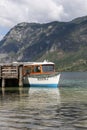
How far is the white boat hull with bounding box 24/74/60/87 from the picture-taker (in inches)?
2653

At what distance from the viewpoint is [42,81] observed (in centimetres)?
6800

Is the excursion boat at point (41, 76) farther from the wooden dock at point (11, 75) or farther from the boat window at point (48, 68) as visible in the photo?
the wooden dock at point (11, 75)

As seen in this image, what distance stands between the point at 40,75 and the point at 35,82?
72.7 inches

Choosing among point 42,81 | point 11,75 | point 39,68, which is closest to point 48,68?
point 39,68

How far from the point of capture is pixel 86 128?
20375 mm

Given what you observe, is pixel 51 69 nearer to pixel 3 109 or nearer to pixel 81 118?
pixel 3 109

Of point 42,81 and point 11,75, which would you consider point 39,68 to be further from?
point 11,75

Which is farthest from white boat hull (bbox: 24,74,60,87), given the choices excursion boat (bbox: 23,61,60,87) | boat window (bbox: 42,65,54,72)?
boat window (bbox: 42,65,54,72)

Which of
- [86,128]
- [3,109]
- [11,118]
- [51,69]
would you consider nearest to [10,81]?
[51,69]

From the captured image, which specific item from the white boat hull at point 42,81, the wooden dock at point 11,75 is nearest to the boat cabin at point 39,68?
the white boat hull at point 42,81

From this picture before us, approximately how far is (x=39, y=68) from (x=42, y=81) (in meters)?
2.67

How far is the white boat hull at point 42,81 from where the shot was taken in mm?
67375

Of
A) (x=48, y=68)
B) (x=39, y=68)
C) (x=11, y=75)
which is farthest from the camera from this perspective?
(x=48, y=68)

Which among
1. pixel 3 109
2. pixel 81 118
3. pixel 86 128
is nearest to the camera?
pixel 86 128
